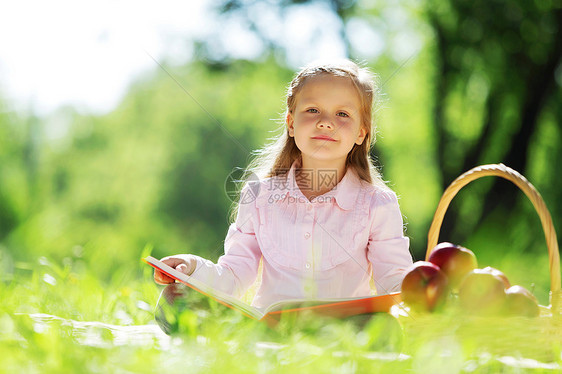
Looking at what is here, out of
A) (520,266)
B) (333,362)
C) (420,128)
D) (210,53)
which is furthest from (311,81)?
(420,128)

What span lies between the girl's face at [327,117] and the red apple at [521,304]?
78cm

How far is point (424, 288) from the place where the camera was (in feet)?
5.74

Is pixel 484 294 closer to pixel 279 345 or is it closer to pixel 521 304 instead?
pixel 521 304

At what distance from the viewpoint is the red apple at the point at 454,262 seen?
1930 mm

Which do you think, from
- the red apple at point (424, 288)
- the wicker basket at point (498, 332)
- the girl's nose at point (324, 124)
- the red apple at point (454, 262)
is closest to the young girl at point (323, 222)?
the girl's nose at point (324, 124)

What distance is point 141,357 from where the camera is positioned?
1261 millimetres

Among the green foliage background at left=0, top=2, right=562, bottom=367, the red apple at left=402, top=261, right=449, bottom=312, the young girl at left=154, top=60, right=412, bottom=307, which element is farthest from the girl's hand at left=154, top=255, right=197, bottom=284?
the red apple at left=402, top=261, right=449, bottom=312

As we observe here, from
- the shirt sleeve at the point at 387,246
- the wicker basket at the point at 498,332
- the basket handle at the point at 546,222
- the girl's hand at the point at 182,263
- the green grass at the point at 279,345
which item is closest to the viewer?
the green grass at the point at 279,345

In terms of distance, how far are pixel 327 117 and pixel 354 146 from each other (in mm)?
317

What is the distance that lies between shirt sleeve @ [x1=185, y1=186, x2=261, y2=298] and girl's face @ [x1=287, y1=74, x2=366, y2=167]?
35 cm

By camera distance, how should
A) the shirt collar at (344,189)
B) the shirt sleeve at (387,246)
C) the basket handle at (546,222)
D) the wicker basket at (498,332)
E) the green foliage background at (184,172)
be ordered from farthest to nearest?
the green foliage background at (184,172) < the shirt collar at (344,189) < the shirt sleeve at (387,246) < the basket handle at (546,222) < the wicker basket at (498,332)

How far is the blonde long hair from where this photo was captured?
222 centimetres

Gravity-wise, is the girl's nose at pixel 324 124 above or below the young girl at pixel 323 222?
above

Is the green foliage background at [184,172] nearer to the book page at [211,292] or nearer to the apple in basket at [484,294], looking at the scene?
the book page at [211,292]
